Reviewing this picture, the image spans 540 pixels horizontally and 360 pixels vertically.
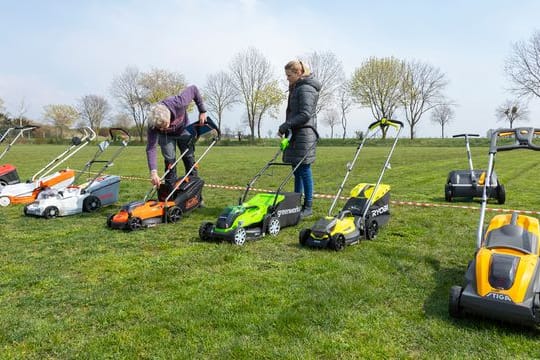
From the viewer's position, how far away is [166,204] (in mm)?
6848

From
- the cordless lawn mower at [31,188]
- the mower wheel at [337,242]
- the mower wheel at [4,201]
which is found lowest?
the mower wheel at [337,242]

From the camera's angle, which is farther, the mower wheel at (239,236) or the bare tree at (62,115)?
the bare tree at (62,115)

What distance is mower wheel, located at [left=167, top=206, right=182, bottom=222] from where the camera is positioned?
22.4 ft

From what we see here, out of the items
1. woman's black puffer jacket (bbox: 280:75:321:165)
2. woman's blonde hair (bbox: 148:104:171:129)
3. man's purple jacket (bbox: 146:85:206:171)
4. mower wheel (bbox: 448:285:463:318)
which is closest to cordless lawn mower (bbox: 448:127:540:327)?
mower wheel (bbox: 448:285:463:318)

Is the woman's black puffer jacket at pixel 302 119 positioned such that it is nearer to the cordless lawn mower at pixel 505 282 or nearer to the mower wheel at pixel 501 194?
the cordless lawn mower at pixel 505 282

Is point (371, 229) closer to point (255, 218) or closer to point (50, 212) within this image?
point (255, 218)

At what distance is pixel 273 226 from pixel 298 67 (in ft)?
7.89

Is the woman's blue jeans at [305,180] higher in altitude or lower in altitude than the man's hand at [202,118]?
lower

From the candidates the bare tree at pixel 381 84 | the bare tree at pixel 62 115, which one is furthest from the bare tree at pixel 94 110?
the bare tree at pixel 381 84

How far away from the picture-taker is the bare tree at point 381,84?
5678cm

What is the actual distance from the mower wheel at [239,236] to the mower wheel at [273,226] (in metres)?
0.45

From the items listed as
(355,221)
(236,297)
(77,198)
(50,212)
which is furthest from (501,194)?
(50,212)

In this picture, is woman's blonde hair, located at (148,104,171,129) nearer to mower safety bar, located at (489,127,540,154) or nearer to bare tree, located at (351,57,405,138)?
mower safety bar, located at (489,127,540,154)

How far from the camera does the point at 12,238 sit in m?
6.10
